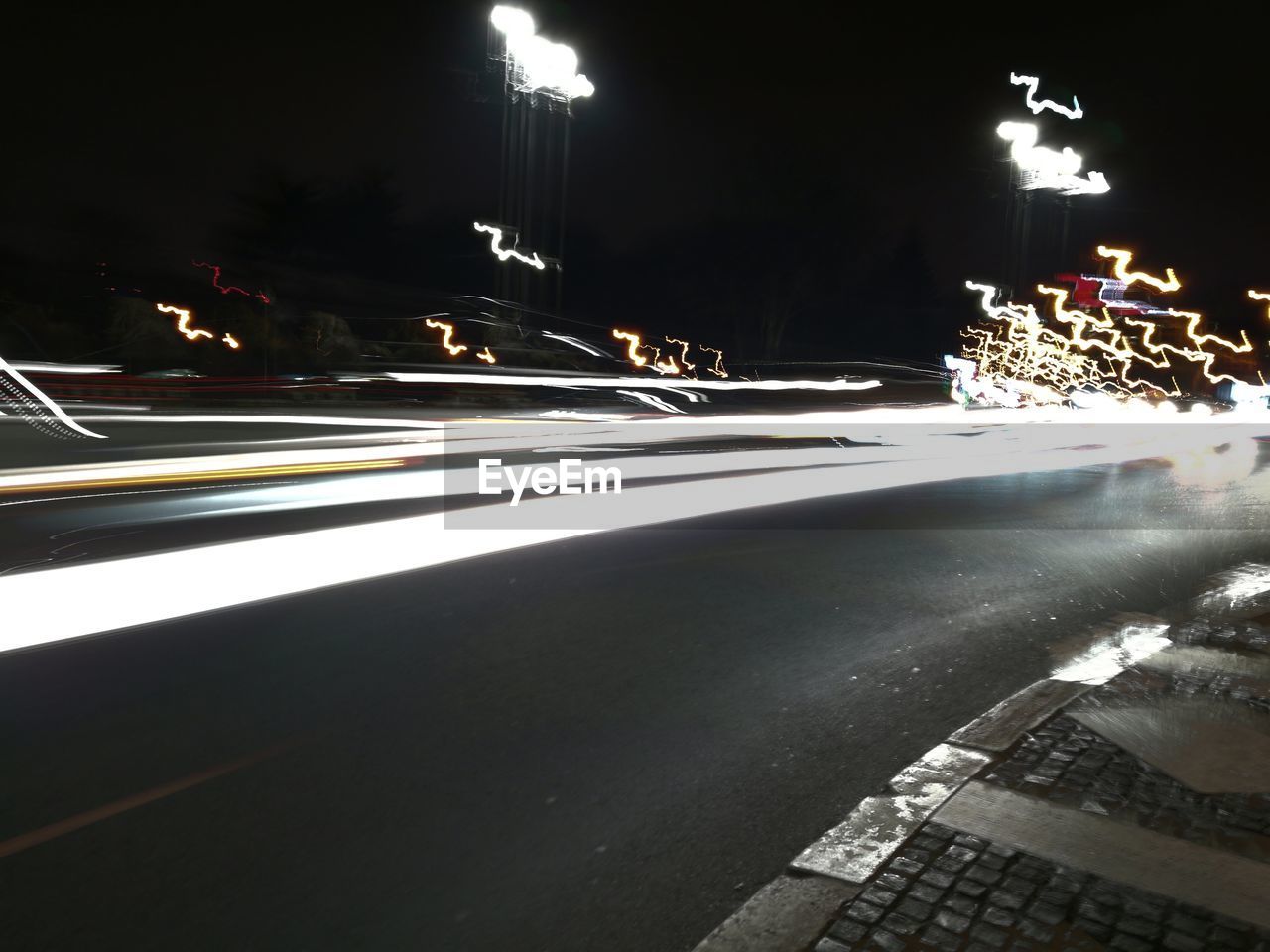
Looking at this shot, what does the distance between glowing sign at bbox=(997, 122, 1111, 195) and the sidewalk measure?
167 feet

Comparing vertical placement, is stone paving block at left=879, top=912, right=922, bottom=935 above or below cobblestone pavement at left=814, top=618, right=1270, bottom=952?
below

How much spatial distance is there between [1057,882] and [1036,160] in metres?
53.8

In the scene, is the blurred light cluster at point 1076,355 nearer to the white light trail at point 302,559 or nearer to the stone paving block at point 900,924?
the white light trail at point 302,559

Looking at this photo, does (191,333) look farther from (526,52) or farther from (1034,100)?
(1034,100)

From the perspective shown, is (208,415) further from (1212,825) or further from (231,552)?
(1212,825)

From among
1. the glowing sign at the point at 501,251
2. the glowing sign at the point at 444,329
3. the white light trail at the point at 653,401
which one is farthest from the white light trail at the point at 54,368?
the white light trail at the point at 653,401

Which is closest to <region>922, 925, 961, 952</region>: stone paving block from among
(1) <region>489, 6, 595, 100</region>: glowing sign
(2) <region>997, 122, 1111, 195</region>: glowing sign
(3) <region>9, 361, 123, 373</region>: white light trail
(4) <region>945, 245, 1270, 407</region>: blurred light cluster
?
(4) <region>945, 245, 1270, 407</region>: blurred light cluster

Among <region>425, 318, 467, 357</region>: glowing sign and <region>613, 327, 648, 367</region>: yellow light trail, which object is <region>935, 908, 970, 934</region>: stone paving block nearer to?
<region>425, 318, 467, 357</region>: glowing sign

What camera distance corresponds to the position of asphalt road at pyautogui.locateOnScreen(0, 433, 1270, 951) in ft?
10.3

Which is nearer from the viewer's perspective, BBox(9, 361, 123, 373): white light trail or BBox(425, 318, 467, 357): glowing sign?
BBox(9, 361, 123, 373): white light trail

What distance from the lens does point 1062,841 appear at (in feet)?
11.1

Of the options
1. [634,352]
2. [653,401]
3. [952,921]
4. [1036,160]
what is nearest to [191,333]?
[653,401]

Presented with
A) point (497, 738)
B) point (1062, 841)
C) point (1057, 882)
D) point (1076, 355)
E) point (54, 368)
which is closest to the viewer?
point (1057, 882)

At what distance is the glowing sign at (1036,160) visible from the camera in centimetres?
5000
